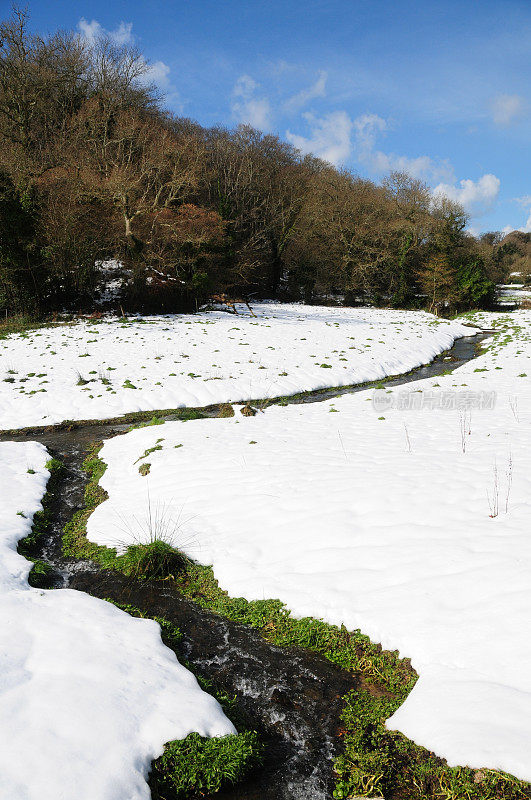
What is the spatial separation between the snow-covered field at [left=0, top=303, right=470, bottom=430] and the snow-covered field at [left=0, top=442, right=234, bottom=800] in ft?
31.0

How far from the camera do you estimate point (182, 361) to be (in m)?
18.3

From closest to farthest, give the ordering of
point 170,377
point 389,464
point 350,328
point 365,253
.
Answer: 1. point 389,464
2. point 170,377
3. point 350,328
4. point 365,253

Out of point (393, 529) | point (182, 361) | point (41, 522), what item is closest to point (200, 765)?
point (393, 529)

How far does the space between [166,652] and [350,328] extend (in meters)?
26.0

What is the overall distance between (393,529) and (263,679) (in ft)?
8.34

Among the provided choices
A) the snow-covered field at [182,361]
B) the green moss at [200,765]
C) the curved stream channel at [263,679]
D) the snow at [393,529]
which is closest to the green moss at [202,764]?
the green moss at [200,765]

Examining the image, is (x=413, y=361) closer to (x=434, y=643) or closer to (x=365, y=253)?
(x=434, y=643)

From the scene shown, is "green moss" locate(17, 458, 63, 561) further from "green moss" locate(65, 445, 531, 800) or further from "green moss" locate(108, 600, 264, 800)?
"green moss" locate(108, 600, 264, 800)

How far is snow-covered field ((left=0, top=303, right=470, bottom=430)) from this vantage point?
14.2 m

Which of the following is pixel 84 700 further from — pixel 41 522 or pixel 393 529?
pixel 41 522

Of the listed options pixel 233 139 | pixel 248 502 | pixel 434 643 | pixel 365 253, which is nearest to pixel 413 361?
pixel 248 502

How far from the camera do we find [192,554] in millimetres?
6207

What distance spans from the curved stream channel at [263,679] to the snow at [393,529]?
57cm

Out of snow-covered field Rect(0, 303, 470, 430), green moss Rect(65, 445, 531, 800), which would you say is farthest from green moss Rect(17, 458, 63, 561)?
snow-covered field Rect(0, 303, 470, 430)
